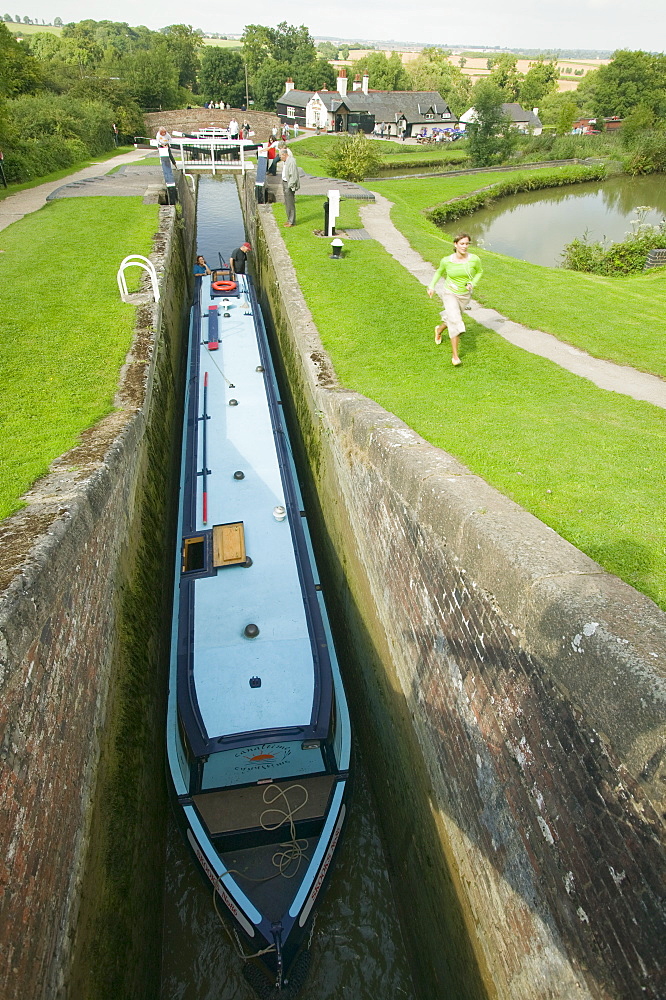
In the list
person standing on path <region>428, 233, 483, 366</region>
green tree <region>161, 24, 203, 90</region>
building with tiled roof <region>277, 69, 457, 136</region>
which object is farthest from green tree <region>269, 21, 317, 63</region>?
person standing on path <region>428, 233, 483, 366</region>

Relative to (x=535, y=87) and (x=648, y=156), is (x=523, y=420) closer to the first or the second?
(x=648, y=156)

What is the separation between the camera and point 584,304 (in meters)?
11.4

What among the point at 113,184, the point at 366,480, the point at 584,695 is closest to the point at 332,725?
the point at 366,480

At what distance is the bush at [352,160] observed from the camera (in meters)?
27.6

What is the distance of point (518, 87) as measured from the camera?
79562 millimetres

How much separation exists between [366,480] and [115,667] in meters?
3.54

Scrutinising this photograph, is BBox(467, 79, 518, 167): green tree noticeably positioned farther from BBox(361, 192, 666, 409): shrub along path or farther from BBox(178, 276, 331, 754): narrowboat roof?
BBox(178, 276, 331, 754): narrowboat roof

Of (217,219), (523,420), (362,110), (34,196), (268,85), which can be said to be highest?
(268,85)

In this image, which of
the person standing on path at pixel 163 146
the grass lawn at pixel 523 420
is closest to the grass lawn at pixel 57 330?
the grass lawn at pixel 523 420

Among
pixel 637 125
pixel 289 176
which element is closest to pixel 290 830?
pixel 289 176

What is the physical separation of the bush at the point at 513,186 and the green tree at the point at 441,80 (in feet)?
157

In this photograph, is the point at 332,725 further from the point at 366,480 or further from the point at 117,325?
the point at 117,325

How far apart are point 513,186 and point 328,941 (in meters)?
38.5

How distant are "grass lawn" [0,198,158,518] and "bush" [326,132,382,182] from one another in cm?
1380
